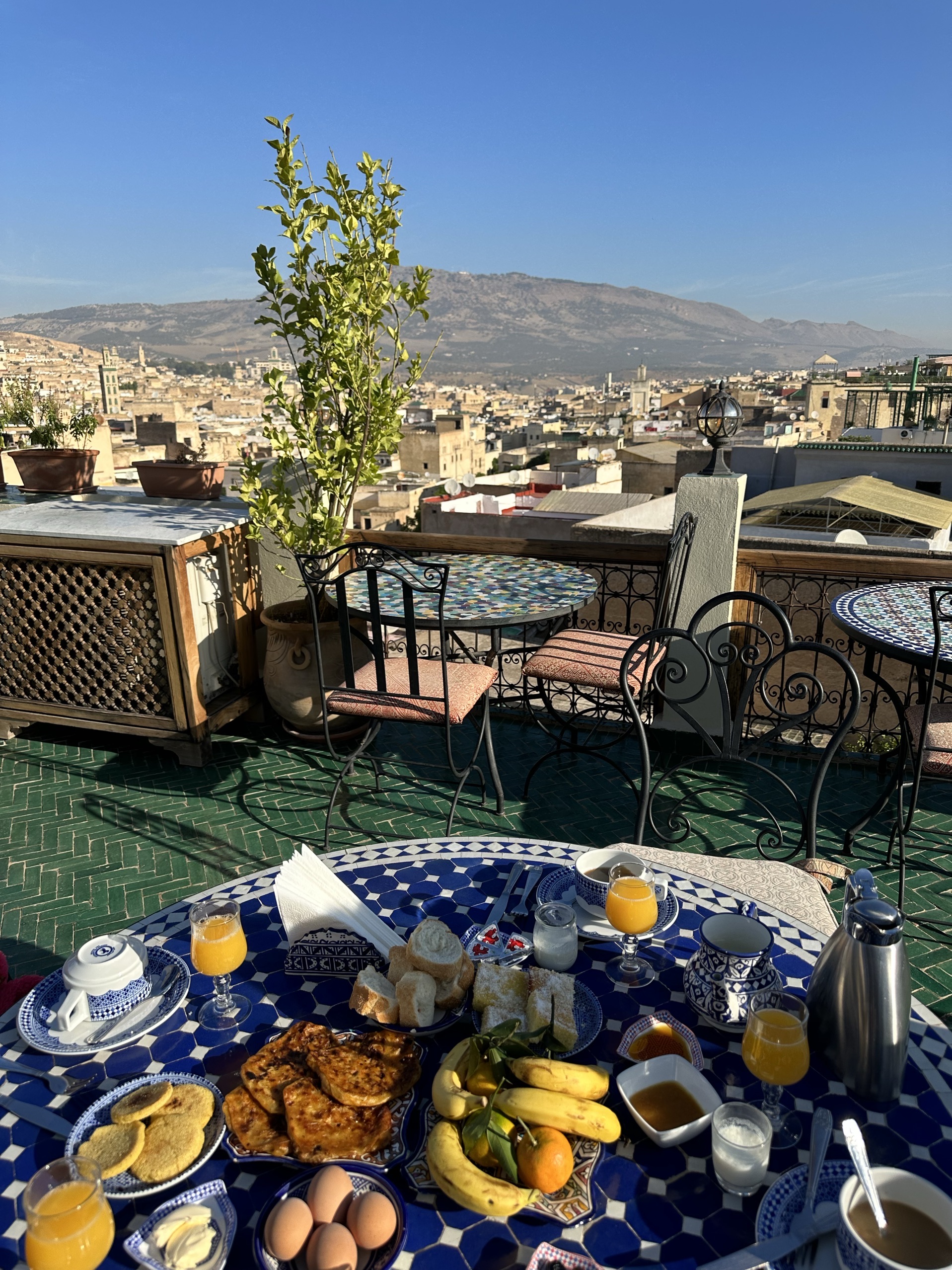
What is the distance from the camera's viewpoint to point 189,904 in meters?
1.82

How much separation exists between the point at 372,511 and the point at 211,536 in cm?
3108

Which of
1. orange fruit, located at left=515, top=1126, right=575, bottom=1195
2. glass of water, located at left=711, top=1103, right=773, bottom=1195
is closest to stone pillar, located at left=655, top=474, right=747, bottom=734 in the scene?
glass of water, located at left=711, top=1103, right=773, bottom=1195

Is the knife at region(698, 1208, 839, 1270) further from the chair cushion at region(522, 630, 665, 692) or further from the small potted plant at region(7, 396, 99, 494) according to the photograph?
the small potted plant at region(7, 396, 99, 494)

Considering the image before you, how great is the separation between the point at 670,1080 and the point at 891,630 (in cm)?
217

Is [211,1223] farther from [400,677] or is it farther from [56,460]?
[56,460]

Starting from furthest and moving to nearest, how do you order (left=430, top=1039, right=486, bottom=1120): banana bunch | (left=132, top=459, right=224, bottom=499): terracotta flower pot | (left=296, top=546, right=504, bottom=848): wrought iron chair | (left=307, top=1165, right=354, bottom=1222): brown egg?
1. (left=132, top=459, right=224, bottom=499): terracotta flower pot
2. (left=296, top=546, right=504, bottom=848): wrought iron chair
3. (left=430, top=1039, right=486, bottom=1120): banana bunch
4. (left=307, top=1165, right=354, bottom=1222): brown egg

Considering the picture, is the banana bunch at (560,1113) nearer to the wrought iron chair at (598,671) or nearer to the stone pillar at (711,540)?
the wrought iron chair at (598,671)

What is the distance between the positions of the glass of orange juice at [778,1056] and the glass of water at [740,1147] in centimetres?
7

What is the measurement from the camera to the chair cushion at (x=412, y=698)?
3.21 meters

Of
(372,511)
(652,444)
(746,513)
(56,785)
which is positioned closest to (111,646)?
(56,785)

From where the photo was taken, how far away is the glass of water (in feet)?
3.58

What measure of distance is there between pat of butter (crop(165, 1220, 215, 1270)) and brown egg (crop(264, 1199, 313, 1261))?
0.07 metres

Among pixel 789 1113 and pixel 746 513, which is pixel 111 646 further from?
pixel 746 513

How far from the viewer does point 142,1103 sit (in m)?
1.22
